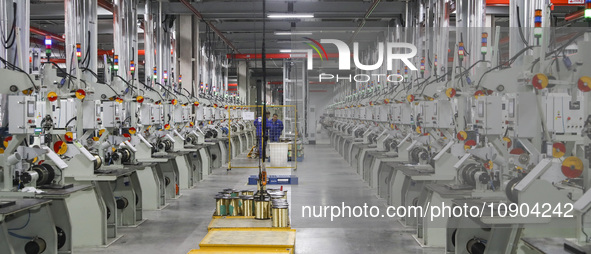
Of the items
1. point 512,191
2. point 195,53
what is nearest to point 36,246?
point 512,191

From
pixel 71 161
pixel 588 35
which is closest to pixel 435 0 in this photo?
pixel 588 35

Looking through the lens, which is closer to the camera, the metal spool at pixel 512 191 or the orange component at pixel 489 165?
the metal spool at pixel 512 191

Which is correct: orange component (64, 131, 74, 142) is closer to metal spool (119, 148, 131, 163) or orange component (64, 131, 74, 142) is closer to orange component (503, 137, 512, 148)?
metal spool (119, 148, 131, 163)

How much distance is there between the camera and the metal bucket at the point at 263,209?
590cm

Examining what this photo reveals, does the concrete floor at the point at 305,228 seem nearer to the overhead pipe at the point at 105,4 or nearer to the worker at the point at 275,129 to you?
the worker at the point at 275,129

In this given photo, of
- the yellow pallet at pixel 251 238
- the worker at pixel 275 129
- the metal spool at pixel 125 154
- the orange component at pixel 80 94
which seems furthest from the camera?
the worker at pixel 275 129

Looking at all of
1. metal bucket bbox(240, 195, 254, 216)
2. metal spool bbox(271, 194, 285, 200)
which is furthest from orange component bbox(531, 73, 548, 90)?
metal bucket bbox(240, 195, 254, 216)

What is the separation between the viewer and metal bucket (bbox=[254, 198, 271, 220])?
590 cm

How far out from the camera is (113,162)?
311 inches

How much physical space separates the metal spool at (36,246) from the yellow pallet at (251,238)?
1774mm

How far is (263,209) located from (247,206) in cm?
29

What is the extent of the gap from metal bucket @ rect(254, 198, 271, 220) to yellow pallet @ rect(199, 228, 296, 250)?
365 millimetres

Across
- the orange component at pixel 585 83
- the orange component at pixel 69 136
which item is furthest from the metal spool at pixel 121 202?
the orange component at pixel 585 83

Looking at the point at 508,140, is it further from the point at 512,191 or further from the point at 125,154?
the point at 125,154
